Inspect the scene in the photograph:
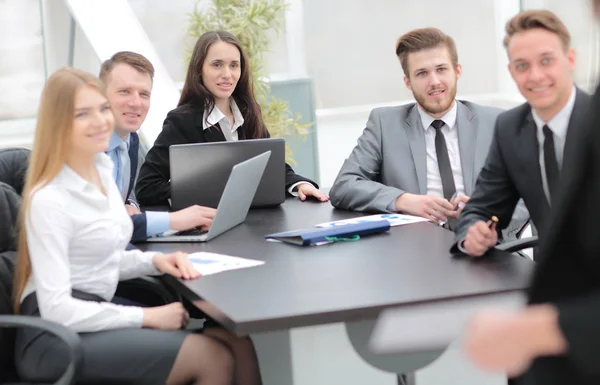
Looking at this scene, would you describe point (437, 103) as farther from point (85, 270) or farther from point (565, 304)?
point (565, 304)

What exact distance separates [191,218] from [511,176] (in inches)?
42.9

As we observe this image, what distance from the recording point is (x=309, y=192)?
11.3 feet

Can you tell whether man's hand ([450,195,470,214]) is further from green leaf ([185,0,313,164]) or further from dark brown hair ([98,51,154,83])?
green leaf ([185,0,313,164])

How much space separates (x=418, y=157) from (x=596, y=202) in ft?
7.78

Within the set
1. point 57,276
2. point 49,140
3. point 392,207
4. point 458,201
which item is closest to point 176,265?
point 57,276

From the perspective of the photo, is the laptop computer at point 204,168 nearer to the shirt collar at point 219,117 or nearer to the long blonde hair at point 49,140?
the shirt collar at point 219,117

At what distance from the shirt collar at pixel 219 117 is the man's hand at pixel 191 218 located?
71 centimetres

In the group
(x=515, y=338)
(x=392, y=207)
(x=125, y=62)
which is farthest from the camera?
(x=125, y=62)

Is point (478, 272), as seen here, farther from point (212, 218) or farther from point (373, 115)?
point (373, 115)

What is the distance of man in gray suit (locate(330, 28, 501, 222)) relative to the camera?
3.18 meters

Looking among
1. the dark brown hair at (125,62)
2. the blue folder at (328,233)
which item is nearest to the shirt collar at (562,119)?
the blue folder at (328,233)

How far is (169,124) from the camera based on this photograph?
350 cm

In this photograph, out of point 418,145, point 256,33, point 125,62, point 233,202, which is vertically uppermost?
point 256,33

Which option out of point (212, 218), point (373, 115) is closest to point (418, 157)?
point (373, 115)
